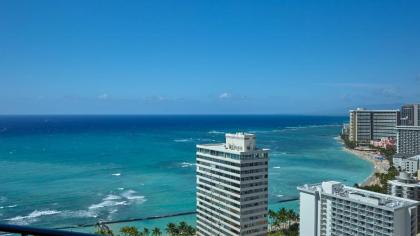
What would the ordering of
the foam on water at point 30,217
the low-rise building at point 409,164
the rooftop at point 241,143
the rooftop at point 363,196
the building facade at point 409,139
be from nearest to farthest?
the rooftop at point 363,196
the rooftop at point 241,143
the foam on water at point 30,217
the low-rise building at point 409,164
the building facade at point 409,139

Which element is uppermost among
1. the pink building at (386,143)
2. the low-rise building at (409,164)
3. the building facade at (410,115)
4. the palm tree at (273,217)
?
the building facade at (410,115)

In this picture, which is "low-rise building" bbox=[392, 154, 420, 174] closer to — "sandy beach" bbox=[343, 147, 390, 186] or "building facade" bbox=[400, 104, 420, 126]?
"sandy beach" bbox=[343, 147, 390, 186]

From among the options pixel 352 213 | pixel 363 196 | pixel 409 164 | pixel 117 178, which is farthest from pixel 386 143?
pixel 352 213

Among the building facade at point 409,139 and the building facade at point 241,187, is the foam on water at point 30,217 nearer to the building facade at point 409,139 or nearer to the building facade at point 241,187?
the building facade at point 241,187

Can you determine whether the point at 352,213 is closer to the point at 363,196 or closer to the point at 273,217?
the point at 363,196

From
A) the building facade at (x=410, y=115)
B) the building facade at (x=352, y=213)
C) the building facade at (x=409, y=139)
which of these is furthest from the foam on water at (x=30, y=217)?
the building facade at (x=410, y=115)

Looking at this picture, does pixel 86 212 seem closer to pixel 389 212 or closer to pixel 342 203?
pixel 342 203

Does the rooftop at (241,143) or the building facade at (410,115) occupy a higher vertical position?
the building facade at (410,115)
